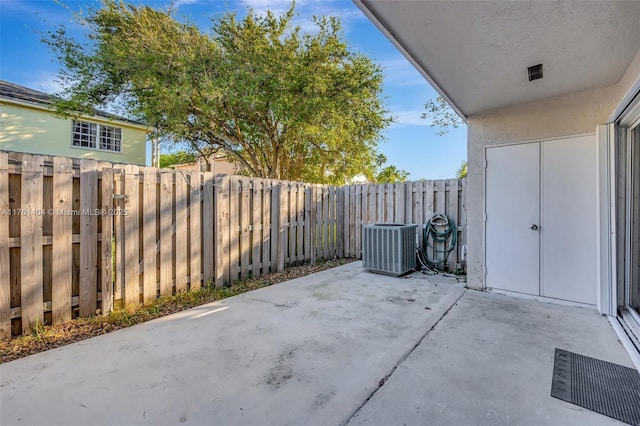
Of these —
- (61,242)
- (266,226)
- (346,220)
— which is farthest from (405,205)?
(61,242)

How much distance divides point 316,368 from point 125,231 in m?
2.61

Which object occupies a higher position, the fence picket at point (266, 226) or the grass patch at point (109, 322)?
the fence picket at point (266, 226)

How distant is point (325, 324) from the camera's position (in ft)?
9.12

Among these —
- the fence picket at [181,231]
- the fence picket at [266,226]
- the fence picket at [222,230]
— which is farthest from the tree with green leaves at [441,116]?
the fence picket at [181,231]

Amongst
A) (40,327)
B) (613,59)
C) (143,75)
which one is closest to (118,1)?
(143,75)

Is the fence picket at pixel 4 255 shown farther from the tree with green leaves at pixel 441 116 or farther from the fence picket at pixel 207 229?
the tree with green leaves at pixel 441 116

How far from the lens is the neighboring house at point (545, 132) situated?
6.72 ft

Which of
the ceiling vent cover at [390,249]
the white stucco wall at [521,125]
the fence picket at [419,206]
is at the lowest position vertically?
the ceiling vent cover at [390,249]

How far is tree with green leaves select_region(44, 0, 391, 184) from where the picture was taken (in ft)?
23.3

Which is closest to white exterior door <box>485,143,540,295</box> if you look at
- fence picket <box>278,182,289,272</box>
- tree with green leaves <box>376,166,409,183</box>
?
fence picket <box>278,182,289,272</box>

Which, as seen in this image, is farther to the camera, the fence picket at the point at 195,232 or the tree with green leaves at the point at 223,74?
the tree with green leaves at the point at 223,74

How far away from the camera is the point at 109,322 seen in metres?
2.75

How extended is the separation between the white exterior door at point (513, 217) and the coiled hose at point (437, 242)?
979 mm

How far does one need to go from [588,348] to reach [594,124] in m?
2.60
